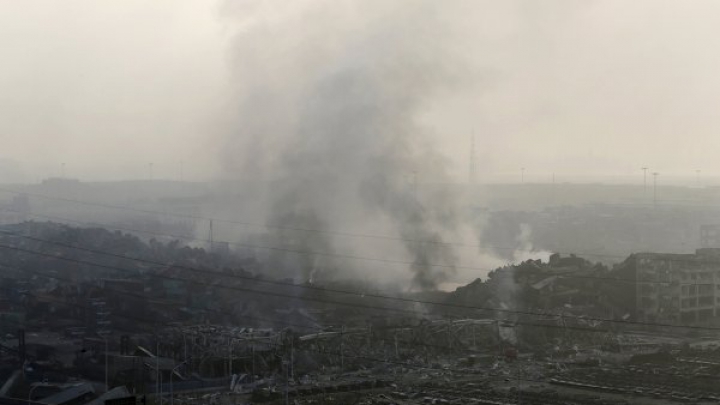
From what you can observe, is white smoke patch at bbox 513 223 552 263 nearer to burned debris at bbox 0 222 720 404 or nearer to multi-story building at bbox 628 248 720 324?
multi-story building at bbox 628 248 720 324

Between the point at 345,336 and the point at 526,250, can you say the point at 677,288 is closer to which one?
the point at 345,336

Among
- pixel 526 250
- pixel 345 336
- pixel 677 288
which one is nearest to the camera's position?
pixel 345 336

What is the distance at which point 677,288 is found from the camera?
32.0 metres

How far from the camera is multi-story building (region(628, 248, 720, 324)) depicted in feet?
103

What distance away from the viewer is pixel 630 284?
31344 mm

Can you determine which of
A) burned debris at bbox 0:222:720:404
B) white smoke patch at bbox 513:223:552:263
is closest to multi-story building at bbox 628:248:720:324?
burned debris at bbox 0:222:720:404

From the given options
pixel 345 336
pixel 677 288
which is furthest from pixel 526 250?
pixel 345 336

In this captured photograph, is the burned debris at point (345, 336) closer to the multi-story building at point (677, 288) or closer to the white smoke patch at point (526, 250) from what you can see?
the multi-story building at point (677, 288)

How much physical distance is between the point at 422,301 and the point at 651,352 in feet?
26.7

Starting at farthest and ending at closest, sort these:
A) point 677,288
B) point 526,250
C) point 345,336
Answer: point 526,250 → point 677,288 → point 345,336

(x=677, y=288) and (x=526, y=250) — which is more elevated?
(x=526, y=250)

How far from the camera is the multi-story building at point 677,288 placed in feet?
103

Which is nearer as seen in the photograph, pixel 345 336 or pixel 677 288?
pixel 345 336

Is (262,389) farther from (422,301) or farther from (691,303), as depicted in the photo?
(691,303)
